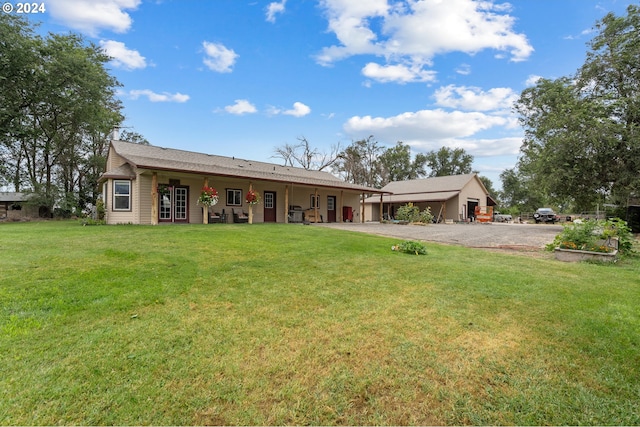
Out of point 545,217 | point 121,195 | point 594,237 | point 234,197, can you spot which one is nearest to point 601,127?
point 594,237

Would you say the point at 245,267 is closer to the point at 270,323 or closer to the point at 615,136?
the point at 270,323

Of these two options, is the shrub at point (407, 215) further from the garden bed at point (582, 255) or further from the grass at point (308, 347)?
the grass at point (308, 347)

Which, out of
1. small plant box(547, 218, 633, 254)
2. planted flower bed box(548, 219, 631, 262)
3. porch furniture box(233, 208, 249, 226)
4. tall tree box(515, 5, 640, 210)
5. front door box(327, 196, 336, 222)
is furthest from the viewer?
front door box(327, 196, 336, 222)

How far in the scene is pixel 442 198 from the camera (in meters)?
26.6

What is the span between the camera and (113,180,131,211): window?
13312 millimetres

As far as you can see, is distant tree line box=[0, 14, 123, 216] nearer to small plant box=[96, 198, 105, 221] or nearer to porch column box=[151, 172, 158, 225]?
small plant box=[96, 198, 105, 221]

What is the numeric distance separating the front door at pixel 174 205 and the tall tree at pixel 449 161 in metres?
41.4

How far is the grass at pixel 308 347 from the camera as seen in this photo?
6.31 feet

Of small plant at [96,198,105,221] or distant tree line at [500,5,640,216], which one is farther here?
distant tree line at [500,5,640,216]

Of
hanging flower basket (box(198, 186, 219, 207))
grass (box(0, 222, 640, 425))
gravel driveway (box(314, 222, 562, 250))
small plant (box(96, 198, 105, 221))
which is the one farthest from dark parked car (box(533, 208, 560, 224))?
small plant (box(96, 198, 105, 221))

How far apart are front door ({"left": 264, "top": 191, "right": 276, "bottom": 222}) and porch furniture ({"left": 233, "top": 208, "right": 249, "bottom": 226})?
1697mm

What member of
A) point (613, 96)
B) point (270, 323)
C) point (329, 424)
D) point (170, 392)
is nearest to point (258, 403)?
point (329, 424)

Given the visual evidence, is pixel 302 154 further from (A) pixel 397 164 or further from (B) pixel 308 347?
(B) pixel 308 347

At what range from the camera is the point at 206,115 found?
1988 cm
